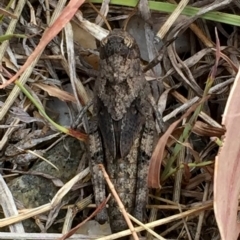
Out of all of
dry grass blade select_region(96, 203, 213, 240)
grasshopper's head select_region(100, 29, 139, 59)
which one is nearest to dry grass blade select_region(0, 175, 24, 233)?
dry grass blade select_region(96, 203, 213, 240)

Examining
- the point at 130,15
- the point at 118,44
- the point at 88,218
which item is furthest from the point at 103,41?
the point at 88,218

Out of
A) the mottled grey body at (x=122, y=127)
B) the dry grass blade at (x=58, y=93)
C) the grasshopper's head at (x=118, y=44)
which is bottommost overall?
the mottled grey body at (x=122, y=127)

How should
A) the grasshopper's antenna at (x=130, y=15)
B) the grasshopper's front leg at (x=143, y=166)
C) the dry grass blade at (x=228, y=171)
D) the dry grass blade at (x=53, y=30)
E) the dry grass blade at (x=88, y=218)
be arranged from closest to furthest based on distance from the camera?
the dry grass blade at (x=228, y=171) < the dry grass blade at (x=53, y=30) < the dry grass blade at (x=88, y=218) < the grasshopper's front leg at (x=143, y=166) < the grasshopper's antenna at (x=130, y=15)

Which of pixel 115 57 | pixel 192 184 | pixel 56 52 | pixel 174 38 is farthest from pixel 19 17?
pixel 192 184

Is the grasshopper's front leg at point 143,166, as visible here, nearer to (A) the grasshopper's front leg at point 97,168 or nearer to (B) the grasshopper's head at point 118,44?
(A) the grasshopper's front leg at point 97,168

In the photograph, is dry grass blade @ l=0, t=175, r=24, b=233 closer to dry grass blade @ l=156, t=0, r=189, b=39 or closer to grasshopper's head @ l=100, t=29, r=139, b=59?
grasshopper's head @ l=100, t=29, r=139, b=59

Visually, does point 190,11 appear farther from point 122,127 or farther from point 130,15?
point 122,127

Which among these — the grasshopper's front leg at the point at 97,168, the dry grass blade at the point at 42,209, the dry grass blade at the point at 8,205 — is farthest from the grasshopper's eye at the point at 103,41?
the dry grass blade at the point at 8,205
